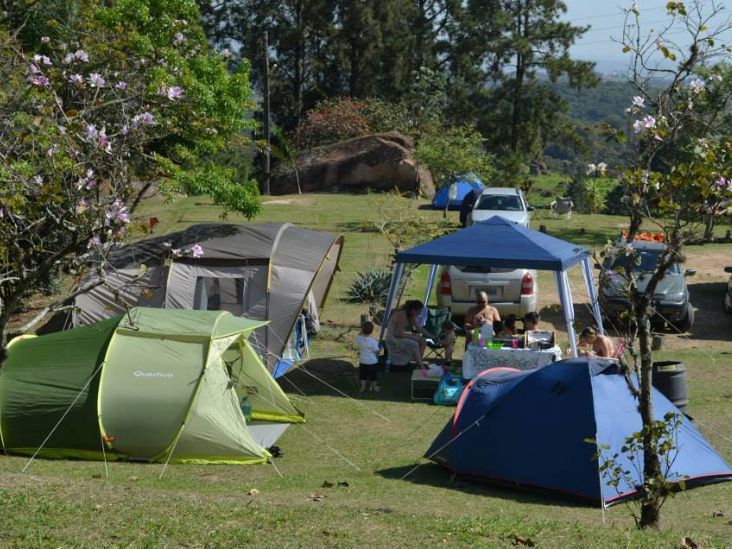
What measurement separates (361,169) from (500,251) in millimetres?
21671

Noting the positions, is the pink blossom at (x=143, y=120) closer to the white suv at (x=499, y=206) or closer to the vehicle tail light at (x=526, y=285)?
the vehicle tail light at (x=526, y=285)

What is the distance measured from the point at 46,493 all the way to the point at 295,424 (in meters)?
4.83

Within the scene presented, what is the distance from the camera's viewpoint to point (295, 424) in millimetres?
13086

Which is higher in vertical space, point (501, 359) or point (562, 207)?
point (562, 207)

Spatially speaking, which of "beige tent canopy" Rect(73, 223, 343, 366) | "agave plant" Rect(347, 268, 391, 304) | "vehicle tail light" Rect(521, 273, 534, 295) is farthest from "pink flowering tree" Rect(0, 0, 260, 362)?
"vehicle tail light" Rect(521, 273, 534, 295)

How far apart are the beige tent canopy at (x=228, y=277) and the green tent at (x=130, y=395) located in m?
2.67

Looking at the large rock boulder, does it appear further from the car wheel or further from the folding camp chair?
the folding camp chair

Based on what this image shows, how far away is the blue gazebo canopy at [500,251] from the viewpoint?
14438 mm

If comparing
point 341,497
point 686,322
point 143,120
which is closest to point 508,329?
point 686,322

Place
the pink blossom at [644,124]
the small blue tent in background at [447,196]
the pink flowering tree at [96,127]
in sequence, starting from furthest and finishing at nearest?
the small blue tent in background at [447,196], the pink flowering tree at [96,127], the pink blossom at [644,124]

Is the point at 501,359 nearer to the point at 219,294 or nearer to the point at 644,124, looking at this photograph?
the point at 219,294

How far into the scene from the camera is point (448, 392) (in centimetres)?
1395

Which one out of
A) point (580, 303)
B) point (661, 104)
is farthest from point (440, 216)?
point (661, 104)

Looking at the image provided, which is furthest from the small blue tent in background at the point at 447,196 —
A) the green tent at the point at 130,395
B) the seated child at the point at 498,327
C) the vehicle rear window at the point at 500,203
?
the green tent at the point at 130,395
